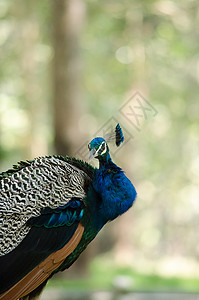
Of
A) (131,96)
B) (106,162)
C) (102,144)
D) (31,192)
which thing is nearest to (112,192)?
(106,162)

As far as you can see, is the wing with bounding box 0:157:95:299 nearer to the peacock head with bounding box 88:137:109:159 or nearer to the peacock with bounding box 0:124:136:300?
the peacock with bounding box 0:124:136:300

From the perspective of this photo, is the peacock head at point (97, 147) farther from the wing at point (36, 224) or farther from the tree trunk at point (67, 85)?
the tree trunk at point (67, 85)

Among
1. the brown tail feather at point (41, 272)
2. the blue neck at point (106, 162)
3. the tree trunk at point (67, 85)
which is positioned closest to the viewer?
the brown tail feather at point (41, 272)

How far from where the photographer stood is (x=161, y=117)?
1086 centimetres

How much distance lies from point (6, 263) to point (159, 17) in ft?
25.4

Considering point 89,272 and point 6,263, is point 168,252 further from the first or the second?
point 6,263

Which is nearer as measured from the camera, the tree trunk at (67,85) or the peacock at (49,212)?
the peacock at (49,212)

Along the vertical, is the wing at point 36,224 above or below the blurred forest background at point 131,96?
below

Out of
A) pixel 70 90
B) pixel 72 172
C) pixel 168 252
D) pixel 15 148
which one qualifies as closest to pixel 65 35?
pixel 70 90

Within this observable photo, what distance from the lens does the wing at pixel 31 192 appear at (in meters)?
2.16

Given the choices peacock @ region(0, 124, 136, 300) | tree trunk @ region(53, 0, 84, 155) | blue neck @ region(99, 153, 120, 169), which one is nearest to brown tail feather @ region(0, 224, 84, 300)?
peacock @ region(0, 124, 136, 300)

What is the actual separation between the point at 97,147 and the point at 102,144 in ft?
0.12

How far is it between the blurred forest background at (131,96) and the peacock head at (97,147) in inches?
185

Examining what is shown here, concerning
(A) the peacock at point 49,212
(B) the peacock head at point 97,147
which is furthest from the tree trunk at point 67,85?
(B) the peacock head at point 97,147
